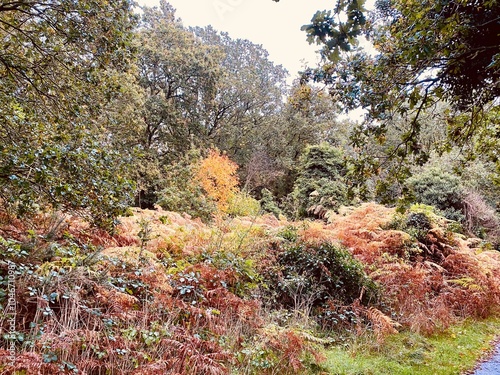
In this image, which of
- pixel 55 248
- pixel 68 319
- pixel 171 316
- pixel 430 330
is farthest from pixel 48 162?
pixel 430 330

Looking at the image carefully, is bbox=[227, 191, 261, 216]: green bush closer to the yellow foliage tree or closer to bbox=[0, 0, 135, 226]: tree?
the yellow foliage tree

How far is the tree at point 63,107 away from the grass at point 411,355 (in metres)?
3.57

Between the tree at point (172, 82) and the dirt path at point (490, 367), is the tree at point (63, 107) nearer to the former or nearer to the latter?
the dirt path at point (490, 367)

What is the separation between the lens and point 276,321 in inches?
187

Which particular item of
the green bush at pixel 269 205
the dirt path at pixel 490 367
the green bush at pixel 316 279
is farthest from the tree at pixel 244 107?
the dirt path at pixel 490 367

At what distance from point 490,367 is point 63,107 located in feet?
23.8

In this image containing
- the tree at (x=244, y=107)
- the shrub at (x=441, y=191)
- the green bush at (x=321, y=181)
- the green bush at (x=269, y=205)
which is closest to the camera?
the shrub at (x=441, y=191)

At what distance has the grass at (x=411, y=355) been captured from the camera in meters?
4.16

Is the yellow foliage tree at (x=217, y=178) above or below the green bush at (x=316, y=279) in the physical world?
above

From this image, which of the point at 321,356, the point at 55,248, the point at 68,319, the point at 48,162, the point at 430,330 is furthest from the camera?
the point at 430,330

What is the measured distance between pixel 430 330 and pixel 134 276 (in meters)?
5.23

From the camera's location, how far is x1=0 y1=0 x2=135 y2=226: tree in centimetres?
339

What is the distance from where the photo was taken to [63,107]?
4.50 m

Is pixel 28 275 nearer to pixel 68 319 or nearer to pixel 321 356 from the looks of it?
pixel 68 319
